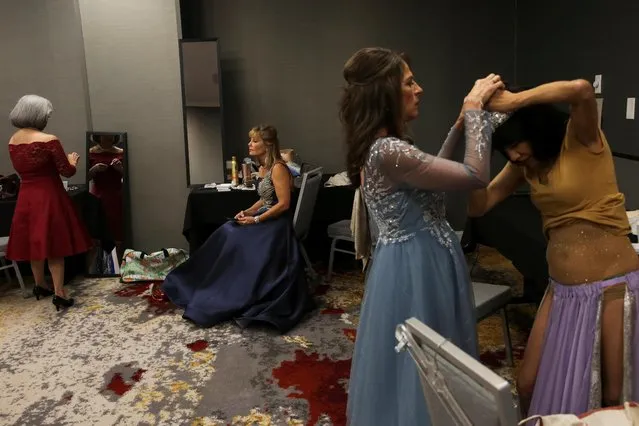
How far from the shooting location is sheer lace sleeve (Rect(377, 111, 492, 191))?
1419 millimetres

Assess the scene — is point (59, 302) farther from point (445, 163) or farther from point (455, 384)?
point (455, 384)

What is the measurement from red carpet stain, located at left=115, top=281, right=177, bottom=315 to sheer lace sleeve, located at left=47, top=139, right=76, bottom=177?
35.9 inches

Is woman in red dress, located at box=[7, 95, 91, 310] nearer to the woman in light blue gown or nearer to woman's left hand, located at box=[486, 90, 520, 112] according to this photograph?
the woman in light blue gown

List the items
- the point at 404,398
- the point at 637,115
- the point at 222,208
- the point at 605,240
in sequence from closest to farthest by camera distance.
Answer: the point at 605,240 → the point at 404,398 → the point at 637,115 → the point at 222,208

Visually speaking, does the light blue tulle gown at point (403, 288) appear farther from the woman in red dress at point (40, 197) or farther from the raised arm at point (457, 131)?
the woman in red dress at point (40, 197)

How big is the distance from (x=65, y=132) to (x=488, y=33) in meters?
3.64

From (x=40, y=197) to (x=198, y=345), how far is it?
156 centimetres

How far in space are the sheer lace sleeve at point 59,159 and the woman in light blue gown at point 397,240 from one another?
268cm

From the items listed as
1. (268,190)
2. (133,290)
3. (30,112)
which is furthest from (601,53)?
(30,112)

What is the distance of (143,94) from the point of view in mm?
4559

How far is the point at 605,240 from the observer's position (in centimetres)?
147

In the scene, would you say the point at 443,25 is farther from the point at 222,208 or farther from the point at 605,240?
the point at 605,240

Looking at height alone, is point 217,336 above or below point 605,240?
below

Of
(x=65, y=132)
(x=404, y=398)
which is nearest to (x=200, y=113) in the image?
(x=65, y=132)
